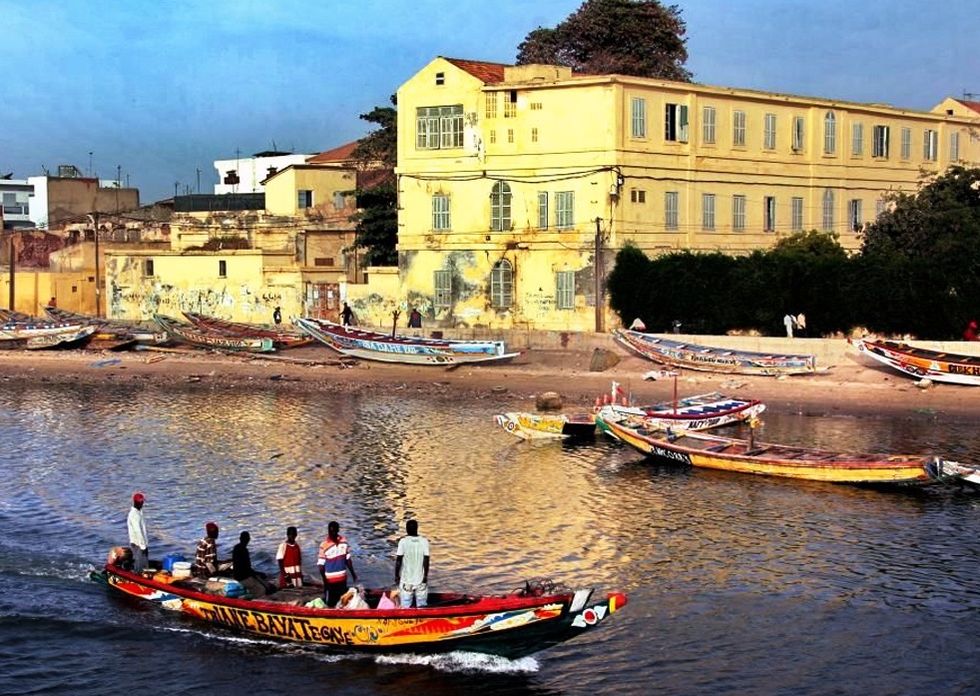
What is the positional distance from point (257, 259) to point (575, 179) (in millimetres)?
17304

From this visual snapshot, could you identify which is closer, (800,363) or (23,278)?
(800,363)

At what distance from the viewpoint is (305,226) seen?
72.2 m

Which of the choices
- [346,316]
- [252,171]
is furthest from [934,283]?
[252,171]

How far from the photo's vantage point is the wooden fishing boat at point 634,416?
39019mm

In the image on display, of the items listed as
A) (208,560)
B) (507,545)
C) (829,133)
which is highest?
(829,133)

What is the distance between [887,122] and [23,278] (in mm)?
46546

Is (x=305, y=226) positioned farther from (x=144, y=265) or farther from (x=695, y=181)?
(x=695, y=181)

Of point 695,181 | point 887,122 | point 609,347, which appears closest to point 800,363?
point 609,347

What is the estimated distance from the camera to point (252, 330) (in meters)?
59.8

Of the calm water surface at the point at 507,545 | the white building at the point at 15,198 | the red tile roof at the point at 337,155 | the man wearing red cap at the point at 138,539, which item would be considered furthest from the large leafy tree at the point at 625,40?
the white building at the point at 15,198

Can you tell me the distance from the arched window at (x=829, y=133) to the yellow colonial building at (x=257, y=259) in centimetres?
2250

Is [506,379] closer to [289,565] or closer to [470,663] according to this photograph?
[289,565]

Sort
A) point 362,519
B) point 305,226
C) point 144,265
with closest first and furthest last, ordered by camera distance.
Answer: point 362,519 < point 144,265 < point 305,226

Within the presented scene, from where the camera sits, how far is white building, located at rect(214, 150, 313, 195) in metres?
98.2
